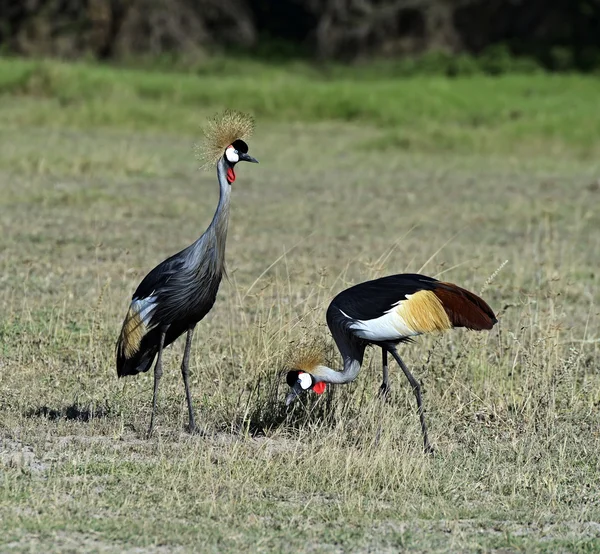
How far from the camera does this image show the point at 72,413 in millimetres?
6395

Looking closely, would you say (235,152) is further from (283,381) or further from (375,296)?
(283,381)

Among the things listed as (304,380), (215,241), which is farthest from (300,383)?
(215,241)

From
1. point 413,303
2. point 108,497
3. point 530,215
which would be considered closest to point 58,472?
point 108,497

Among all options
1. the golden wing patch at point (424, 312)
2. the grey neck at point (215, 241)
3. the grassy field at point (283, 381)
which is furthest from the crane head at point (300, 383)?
the grey neck at point (215, 241)

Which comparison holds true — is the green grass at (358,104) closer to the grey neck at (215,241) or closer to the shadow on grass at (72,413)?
the shadow on grass at (72,413)

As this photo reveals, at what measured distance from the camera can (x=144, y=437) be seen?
610 centimetres

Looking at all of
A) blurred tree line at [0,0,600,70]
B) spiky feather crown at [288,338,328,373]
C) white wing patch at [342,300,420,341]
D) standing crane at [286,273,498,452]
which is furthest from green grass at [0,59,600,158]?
white wing patch at [342,300,420,341]

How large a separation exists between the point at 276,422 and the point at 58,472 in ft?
4.44

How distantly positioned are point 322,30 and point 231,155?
23.5m

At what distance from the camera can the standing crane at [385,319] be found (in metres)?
5.85

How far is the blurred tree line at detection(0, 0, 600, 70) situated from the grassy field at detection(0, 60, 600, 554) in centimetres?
1192

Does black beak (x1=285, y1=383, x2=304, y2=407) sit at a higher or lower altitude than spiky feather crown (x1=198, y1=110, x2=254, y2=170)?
lower

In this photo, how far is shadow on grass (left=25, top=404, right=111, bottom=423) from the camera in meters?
6.28

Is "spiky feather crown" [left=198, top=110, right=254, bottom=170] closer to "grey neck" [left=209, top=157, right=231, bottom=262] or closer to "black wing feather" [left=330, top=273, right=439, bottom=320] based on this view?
"grey neck" [left=209, top=157, right=231, bottom=262]
